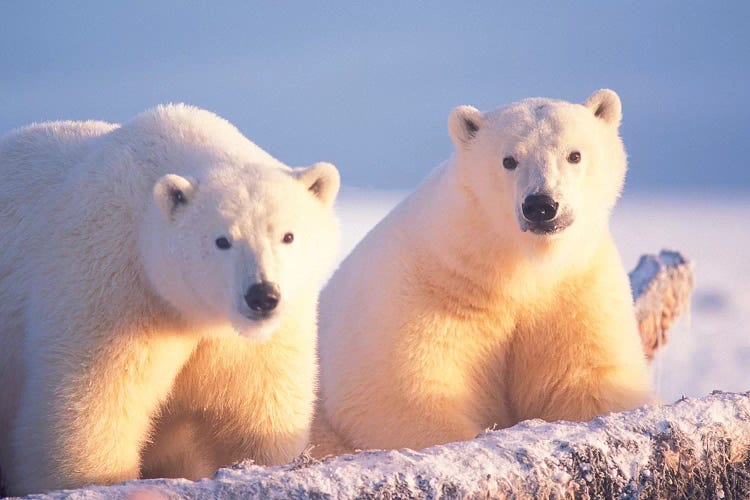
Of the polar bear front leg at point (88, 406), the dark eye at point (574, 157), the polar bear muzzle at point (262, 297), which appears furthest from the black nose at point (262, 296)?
the dark eye at point (574, 157)

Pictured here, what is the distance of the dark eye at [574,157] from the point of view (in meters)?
6.37

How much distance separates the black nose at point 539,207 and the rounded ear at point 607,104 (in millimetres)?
1043

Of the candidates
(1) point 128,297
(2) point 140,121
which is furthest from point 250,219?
(2) point 140,121

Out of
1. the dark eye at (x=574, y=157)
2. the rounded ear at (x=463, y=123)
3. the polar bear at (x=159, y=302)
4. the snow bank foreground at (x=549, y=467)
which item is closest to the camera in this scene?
the snow bank foreground at (x=549, y=467)

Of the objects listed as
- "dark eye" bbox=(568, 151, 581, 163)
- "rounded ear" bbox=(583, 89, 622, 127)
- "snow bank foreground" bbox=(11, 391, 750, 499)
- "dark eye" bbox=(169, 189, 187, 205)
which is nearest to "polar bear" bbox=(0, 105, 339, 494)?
"dark eye" bbox=(169, 189, 187, 205)

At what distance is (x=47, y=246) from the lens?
563 cm

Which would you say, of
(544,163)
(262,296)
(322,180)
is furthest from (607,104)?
(262,296)

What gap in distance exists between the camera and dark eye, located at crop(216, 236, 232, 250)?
4.93 metres

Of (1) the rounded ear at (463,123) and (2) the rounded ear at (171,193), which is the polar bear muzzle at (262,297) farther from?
(1) the rounded ear at (463,123)

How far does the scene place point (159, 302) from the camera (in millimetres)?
5320

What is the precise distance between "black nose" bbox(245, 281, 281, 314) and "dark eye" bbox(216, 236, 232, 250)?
0.28 meters

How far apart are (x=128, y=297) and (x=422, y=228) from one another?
2.24m

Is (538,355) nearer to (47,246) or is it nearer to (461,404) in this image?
(461,404)

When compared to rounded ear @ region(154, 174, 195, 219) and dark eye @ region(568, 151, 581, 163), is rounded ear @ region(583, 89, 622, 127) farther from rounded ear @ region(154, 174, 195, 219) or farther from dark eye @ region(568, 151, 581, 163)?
rounded ear @ region(154, 174, 195, 219)
